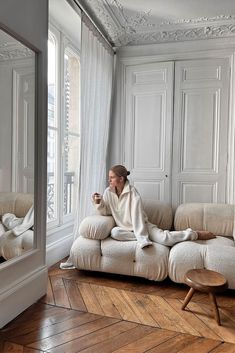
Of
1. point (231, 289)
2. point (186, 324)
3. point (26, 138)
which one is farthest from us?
point (231, 289)

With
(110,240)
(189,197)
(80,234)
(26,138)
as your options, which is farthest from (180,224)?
(26,138)

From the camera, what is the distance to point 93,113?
3.21m

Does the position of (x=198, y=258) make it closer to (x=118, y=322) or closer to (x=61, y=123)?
(x=118, y=322)

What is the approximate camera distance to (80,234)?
9.35ft

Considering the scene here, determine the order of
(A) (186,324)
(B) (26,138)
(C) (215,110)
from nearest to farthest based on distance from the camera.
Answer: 1. (A) (186,324)
2. (B) (26,138)
3. (C) (215,110)

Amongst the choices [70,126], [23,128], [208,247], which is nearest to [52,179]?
[70,126]

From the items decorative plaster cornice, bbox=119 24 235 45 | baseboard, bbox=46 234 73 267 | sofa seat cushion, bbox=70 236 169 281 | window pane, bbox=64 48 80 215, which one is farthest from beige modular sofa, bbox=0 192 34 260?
decorative plaster cornice, bbox=119 24 235 45

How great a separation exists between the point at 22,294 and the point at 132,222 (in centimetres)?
123

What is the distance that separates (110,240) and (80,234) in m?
0.33

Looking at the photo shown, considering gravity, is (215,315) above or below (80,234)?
below

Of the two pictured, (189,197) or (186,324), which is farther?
(189,197)

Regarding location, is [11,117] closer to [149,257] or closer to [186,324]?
[149,257]

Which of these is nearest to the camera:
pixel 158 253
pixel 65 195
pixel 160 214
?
pixel 158 253

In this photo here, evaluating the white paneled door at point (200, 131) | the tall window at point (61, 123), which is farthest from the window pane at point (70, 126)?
the white paneled door at point (200, 131)
